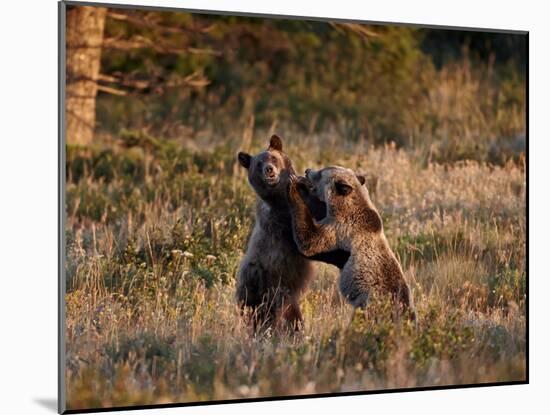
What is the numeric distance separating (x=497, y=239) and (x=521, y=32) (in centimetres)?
172

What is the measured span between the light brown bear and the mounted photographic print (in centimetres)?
1

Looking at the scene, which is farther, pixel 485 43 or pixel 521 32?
pixel 485 43

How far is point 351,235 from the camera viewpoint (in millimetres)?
8828

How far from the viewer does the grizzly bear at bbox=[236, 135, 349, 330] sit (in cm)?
894

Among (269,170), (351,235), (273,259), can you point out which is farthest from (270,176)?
(351,235)

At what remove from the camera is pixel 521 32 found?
10078 millimetres

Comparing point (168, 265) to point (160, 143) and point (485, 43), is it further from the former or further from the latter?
point (485, 43)

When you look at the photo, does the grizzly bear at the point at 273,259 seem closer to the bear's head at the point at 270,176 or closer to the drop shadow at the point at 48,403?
the bear's head at the point at 270,176

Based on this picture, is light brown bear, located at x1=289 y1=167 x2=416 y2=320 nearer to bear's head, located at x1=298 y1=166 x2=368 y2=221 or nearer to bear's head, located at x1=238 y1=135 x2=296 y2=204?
bear's head, located at x1=298 y1=166 x2=368 y2=221

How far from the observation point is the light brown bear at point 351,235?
8.76 meters

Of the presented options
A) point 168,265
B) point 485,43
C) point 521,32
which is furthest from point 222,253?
point 485,43

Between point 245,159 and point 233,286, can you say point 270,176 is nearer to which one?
point 245,159

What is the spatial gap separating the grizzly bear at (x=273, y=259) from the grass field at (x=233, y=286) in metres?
0.21

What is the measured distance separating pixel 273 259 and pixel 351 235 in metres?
0.58
